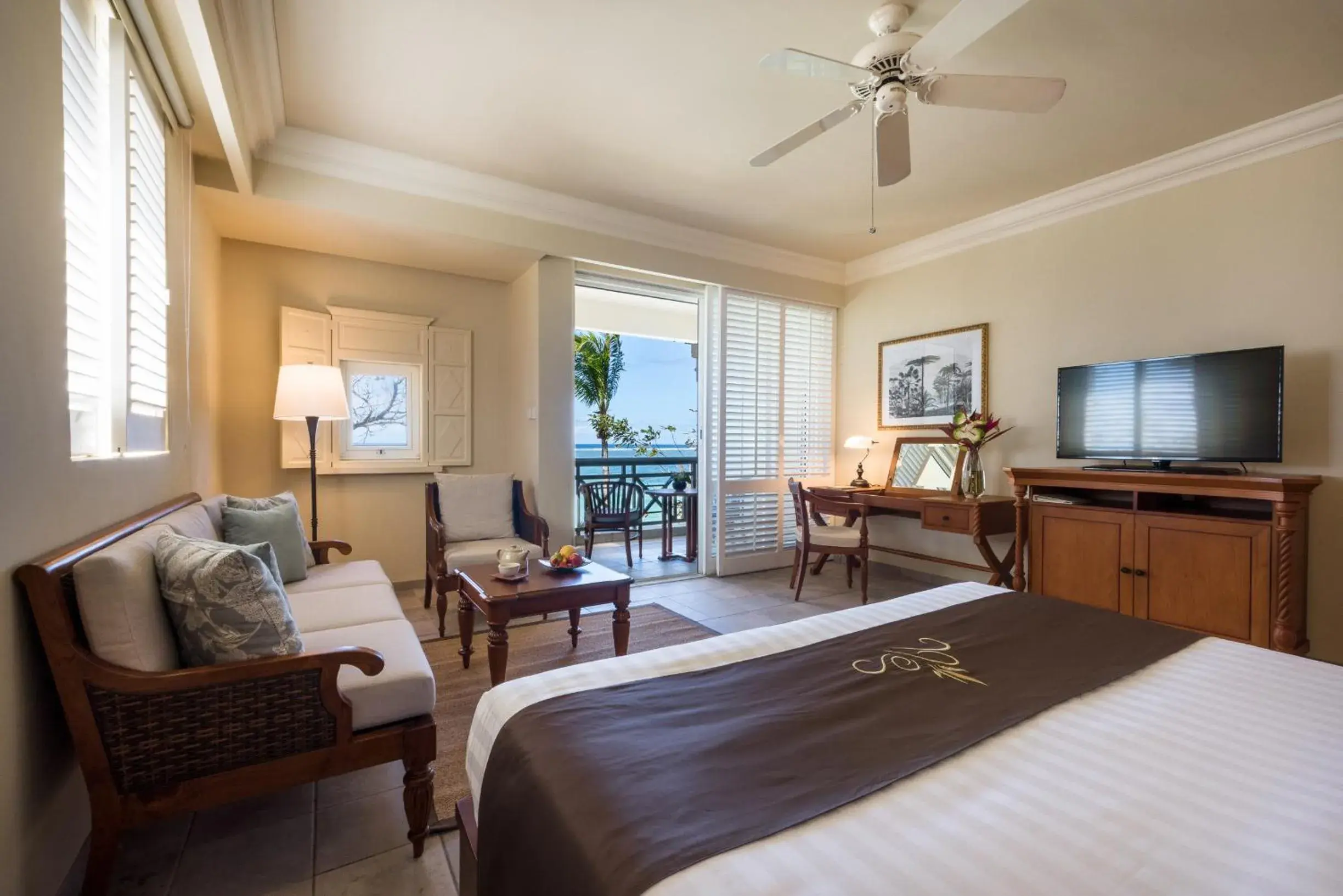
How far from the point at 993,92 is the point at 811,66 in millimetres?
667

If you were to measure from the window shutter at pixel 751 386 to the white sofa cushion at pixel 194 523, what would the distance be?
330 cm

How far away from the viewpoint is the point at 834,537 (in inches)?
161

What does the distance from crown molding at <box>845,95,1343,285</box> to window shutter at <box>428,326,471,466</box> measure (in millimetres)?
3542

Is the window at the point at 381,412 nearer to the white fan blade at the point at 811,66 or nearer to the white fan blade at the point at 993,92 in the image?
the white fan blade at the point at 811,66

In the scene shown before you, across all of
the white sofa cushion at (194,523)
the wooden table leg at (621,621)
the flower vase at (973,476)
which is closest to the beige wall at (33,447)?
the white sofa cushion at (194,523)

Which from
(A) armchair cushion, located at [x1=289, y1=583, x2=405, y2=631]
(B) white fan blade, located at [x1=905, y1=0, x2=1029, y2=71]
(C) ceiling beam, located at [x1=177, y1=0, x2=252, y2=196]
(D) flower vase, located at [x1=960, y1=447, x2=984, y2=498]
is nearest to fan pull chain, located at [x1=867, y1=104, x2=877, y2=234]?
(B) white fan blade, located at [x1=905, y1=0, x2=1029, y2=71]

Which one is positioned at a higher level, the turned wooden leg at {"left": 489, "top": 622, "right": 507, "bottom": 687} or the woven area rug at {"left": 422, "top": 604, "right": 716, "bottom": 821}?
the turned wooden leg at {"left": 489, "top": 622, "right": 507, "bottom": 687}

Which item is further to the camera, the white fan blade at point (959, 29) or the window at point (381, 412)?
the window at point (381, 412)

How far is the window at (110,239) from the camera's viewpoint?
148cm

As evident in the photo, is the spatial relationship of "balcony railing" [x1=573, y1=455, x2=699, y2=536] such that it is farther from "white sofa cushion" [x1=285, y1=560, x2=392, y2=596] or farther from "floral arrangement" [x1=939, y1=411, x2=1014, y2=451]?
"white sofa cushion" [x1=285, y1=560, x2=392, y2=596]

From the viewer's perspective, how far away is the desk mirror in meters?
4.18

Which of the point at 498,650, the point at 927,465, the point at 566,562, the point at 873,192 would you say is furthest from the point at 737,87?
the point at 927,465

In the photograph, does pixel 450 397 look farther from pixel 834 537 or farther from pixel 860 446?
pixel 860 446

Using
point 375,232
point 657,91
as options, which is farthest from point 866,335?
point 375,232
